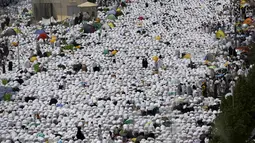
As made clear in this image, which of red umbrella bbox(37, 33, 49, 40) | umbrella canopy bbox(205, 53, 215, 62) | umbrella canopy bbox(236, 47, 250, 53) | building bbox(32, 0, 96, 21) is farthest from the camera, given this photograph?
building bbox(32, 0, 96, 21)

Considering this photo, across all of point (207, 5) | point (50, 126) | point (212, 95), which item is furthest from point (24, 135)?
point (207, 5)

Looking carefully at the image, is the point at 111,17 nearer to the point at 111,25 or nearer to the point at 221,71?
the point at 111,25

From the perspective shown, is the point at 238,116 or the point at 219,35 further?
the point at 219,35

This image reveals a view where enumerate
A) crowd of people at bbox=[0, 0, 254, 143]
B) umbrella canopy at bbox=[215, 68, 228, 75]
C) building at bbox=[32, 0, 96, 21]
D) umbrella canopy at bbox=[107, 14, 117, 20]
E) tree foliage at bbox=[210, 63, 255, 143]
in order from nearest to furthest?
tree foliage at bbox=[210, 63, 255, 143]
crowd of people at bbox=[0, 0, 254, 143]
umbrella canopy at bbox=[215, 68, 228, 75]
umbrella canopy at bbox=[107, 14, 117, 20]
building at bbox=[32, 0, 96, 21]

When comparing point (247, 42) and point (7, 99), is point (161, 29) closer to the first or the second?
point (247, 42)

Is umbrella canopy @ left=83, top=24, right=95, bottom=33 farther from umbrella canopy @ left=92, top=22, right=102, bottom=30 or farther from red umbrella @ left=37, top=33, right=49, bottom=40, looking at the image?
red umbrella @ left=37, top=33, right=49, bottom=40

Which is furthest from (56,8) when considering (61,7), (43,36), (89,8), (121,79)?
(121,79)

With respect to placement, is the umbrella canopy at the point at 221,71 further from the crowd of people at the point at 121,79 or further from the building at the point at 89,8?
the building at the point at 89,8

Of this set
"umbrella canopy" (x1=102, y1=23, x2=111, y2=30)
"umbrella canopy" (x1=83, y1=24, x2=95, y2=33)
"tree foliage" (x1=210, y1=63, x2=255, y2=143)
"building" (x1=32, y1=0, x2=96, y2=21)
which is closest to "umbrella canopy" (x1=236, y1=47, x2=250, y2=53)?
"tree foliage" (x1=210, y1=63, x2=255, y2=143)
